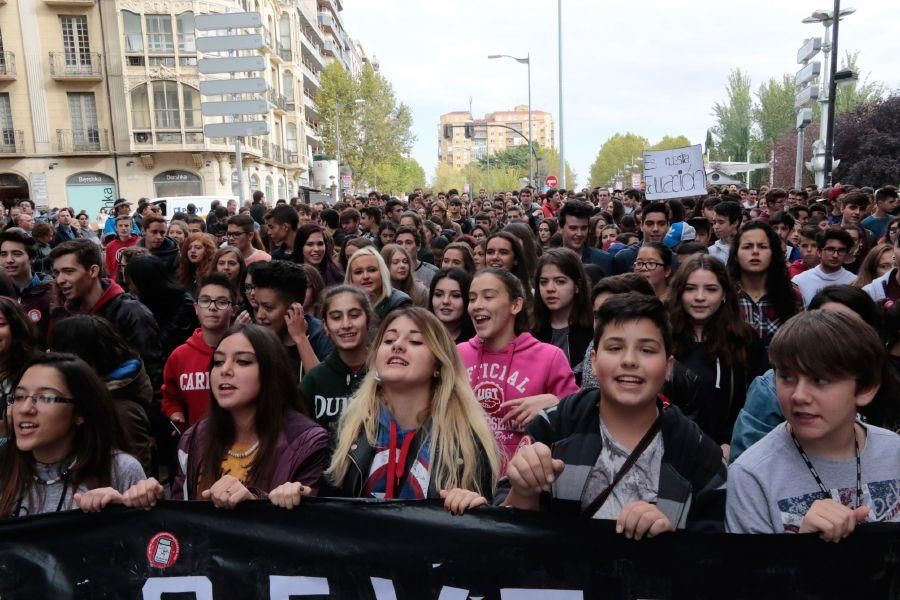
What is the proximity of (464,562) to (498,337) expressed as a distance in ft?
5.49

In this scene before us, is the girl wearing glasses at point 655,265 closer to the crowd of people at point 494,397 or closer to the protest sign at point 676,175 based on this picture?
the crowd of people at point 494,397

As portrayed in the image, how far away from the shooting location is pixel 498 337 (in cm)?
392

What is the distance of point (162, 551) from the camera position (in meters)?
2.58

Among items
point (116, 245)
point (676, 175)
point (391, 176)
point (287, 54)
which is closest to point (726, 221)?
point (676, 175)

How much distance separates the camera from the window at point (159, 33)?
35.7m

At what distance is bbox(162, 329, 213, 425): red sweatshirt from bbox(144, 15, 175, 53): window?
3539 centimetres

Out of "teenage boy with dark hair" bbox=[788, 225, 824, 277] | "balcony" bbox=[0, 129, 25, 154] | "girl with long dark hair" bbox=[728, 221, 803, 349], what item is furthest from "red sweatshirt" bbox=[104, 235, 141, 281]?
"balcony" bbox=[0, 129, 25, 154]

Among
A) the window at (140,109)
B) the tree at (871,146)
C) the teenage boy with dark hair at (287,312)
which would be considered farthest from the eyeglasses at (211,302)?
the window at (140,109)

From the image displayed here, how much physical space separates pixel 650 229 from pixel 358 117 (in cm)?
4678

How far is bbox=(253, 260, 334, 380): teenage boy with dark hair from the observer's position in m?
4.53

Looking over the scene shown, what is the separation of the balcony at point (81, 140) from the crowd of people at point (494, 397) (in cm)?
3358

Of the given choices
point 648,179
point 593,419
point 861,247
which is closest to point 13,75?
point 648,179

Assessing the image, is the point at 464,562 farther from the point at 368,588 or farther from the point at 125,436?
the point at 125,436

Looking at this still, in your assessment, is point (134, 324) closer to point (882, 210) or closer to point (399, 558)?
point (399, 558)
